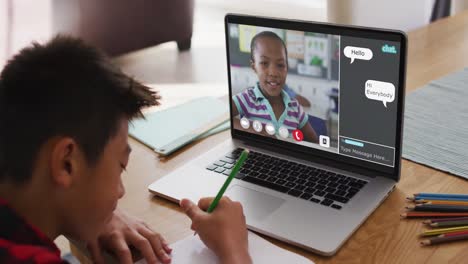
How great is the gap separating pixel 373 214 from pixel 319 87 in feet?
0.78

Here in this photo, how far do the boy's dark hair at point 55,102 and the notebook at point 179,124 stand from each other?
1.30ft

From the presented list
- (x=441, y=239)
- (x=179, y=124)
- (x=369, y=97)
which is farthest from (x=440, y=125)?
(x=179, y=124)

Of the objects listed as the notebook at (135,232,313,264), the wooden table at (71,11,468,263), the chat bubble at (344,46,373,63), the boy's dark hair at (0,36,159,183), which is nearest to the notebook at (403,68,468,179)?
the wooden table at (71,11,468,263)

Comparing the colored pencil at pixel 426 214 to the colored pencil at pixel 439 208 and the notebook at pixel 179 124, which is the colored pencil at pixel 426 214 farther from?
the notebook at pixel 179 124

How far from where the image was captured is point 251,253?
889mm

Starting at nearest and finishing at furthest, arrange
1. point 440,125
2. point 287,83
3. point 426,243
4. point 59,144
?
point 59,144
point 426,243
point 287,83
point 440,125

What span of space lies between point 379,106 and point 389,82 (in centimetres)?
4

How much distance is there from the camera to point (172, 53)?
3.71 m

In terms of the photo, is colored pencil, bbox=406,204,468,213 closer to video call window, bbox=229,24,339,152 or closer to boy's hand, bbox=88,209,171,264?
video call window, bbox=229,24,339,152

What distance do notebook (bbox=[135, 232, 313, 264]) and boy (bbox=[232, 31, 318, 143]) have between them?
0.26m

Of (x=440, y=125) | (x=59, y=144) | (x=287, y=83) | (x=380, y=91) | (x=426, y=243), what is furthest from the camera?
(x=440, y=125)

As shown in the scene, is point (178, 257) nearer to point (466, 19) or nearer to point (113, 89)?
point (113, 89)

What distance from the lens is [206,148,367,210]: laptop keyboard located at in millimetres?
996

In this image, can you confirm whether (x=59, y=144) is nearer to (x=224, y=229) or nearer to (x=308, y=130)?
(x=224, y=229)
